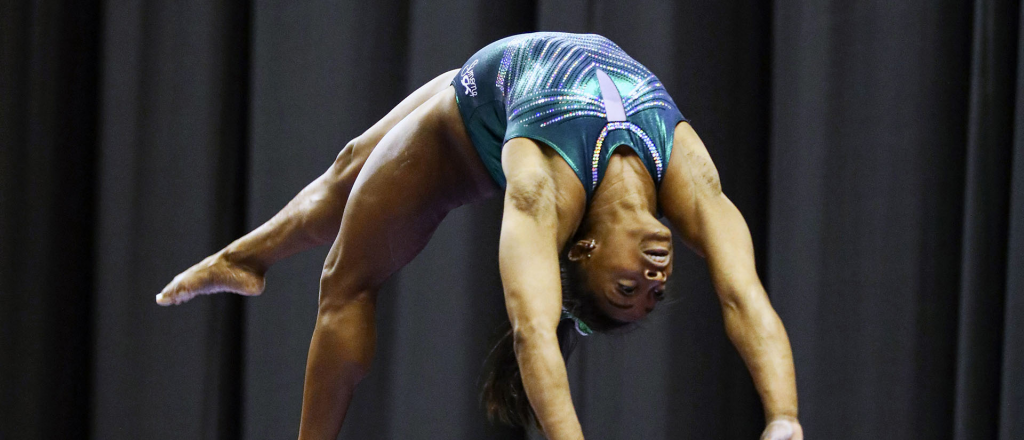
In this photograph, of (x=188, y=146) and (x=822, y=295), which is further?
(x=188, y=146)

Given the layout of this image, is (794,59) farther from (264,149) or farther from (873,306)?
(264,149)

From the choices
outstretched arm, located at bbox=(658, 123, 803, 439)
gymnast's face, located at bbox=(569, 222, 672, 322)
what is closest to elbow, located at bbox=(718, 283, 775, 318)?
outstretched arm, located at bbox=(658, 123, 803, 439)

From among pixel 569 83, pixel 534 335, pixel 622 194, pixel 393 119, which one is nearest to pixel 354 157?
pixel 393 119

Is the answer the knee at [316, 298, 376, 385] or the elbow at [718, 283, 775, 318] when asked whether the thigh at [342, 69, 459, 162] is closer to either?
the knee at [316, 298, 376, 385]

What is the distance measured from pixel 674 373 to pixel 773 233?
1.40 ft

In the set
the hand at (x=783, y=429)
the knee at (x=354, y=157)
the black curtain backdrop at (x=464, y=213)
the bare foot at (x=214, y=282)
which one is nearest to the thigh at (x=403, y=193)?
the knee at (x=354, y=157)

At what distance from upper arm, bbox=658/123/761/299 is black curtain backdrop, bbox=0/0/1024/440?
972 mm

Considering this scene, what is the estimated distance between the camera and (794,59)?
264cm

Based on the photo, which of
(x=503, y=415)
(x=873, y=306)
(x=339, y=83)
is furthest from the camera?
(x=339, y=83)

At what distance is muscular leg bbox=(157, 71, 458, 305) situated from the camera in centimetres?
213

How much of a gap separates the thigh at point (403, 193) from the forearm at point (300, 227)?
133 millimetres

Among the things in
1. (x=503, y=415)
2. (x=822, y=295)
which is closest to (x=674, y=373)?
(x=822, y=295)

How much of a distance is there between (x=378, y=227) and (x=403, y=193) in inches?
3.1

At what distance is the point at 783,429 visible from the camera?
148cm
